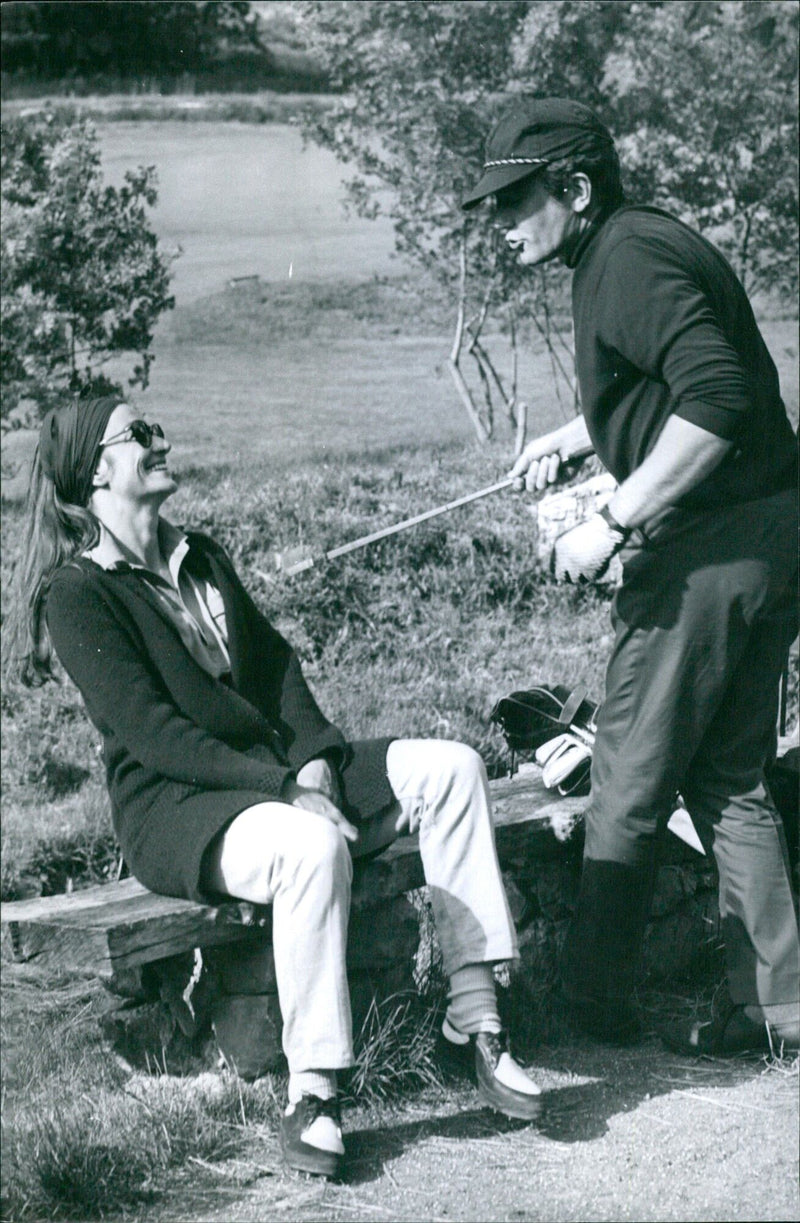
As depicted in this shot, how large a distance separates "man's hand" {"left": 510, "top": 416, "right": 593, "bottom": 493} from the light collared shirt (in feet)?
2.47

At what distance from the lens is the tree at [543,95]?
6.93 m

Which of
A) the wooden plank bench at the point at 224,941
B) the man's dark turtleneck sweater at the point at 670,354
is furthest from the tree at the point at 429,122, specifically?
the man's dark turtleneck sweater at the point at 670,354

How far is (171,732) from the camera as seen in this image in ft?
10.8

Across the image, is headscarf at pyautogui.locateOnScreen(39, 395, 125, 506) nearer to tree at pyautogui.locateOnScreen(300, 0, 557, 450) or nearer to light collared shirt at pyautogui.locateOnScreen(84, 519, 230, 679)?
light collared shirt at pyautogui.locateOnScreen(84, 519, 230, 679)

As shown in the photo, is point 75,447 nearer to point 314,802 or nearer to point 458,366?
point 314,802

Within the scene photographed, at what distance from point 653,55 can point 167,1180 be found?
5621 mm

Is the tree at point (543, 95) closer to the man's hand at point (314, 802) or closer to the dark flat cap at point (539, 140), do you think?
the dark flat cap at point (539, 140)

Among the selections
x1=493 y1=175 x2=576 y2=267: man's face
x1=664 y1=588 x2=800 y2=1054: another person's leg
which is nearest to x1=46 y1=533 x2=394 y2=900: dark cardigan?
x1=664 y1=588 x2=800 y2=1054: another person's leg

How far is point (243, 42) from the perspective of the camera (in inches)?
275

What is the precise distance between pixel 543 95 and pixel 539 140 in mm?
4122

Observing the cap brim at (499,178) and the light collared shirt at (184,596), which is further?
the light collared shirt at (184,596)

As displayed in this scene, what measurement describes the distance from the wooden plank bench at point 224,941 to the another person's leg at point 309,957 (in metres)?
0.20

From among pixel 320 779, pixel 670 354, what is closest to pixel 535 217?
pixel 670 354

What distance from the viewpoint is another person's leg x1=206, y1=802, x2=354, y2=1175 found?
303cm
